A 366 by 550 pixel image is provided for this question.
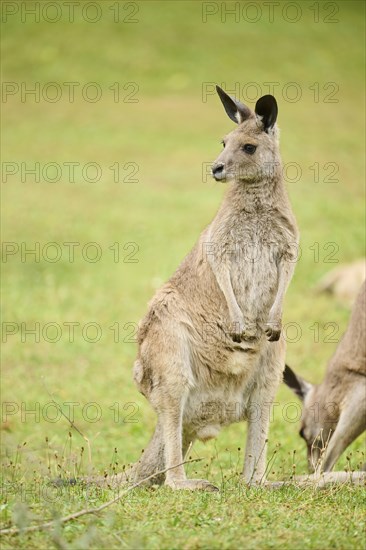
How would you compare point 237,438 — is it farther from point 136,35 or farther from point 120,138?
point 136,35

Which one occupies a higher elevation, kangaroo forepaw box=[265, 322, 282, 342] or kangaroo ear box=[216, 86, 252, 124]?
kangaroo ear box=[216, 86, 252, 124]

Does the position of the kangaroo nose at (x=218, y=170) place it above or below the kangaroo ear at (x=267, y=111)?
below

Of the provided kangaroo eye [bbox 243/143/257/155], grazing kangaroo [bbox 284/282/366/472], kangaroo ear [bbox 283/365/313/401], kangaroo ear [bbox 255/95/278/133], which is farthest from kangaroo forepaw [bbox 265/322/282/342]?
kangaroo ear [bbox 283/365/313/401]

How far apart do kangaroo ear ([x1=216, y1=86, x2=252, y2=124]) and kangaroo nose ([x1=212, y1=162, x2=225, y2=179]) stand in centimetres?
37

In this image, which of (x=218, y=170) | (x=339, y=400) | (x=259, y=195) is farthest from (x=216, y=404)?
A: (x=339, y=400)

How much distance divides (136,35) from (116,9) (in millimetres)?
1644

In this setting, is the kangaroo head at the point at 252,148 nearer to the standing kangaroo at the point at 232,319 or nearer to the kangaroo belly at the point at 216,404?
the standing kangaroo at the point at 232,319

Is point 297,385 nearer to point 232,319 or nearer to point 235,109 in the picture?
point 232,319

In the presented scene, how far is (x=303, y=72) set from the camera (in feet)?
88.1

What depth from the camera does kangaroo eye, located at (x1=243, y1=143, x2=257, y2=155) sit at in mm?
5508

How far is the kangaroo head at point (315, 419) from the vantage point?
6543 millimetres

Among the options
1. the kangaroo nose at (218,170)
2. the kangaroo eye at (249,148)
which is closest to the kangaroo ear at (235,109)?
the kangaroo eye at (249,148)

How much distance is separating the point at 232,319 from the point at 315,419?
1.62m

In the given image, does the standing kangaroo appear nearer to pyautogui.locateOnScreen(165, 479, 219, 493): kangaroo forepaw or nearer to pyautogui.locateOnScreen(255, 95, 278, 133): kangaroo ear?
pyautogui.locateOnScreen(255, 95, 278, 133): kangaroo ear
